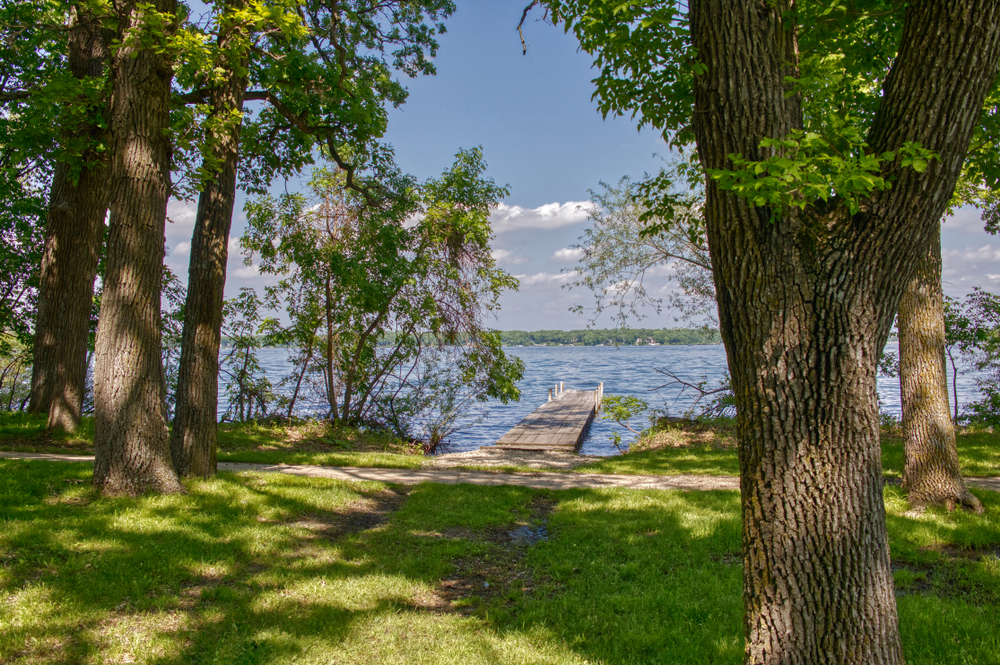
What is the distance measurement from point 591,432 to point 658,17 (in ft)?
51.5

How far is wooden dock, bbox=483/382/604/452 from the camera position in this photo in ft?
41.4

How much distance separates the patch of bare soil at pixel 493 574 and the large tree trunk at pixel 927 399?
391 centimetres

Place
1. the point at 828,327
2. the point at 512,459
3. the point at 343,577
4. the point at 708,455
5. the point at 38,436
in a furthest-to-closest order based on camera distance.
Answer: the point at 512,459 < the point at 708,455 < the point at 38,436 < the point at 343,577 < the point at 828,327

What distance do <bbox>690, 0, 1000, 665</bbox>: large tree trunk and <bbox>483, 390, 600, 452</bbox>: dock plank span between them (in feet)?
32.9

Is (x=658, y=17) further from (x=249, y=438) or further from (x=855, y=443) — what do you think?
(x=249, y=438)

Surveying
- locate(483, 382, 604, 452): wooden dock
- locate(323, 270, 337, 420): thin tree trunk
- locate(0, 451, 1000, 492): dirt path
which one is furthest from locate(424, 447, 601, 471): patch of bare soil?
locate(323, 270, 337, 420): thin tree trunk

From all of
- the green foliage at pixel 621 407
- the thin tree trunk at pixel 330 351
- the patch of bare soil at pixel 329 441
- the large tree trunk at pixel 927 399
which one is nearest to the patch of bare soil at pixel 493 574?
the large tree trunk at pixel 927 399

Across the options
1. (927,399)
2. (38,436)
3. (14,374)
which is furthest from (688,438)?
(14,374)

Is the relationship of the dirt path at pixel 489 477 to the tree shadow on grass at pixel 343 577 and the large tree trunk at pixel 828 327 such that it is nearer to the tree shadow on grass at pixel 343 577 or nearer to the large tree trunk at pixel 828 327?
the tree shadow on grass at pixel 343 577

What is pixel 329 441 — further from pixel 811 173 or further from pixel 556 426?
pixel 811 173

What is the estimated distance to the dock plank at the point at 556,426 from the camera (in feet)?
41.4

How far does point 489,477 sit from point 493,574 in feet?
11.8

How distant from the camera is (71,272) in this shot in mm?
9203

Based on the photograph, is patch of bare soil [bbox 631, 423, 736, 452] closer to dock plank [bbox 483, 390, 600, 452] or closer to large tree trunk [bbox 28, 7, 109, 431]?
dock plank [bbox 483, 390, 600, 452]
